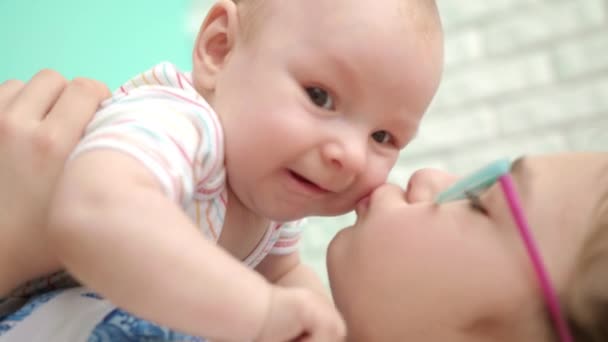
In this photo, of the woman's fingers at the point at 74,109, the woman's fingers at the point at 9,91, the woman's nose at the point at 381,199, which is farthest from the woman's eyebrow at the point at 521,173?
the woman's fingers at the point at 9,91

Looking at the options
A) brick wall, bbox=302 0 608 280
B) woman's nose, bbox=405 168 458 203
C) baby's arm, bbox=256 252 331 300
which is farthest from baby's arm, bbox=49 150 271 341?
brick wall, bbox=302 0 608 280

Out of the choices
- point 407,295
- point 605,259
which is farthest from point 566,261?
point 407,295

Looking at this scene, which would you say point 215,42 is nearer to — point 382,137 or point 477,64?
point 382,137

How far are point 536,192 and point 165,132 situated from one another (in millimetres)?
339

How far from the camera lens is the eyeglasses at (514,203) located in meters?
0.47

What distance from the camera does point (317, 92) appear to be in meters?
0.64

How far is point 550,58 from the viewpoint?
1.39m

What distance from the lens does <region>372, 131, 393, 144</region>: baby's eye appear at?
690 mm

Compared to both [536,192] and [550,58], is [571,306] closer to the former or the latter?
[536,192]

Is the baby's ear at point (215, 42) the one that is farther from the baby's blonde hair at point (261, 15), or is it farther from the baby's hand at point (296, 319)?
the baby's hand at point (296, 319)

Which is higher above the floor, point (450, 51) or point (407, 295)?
point (407, 295)

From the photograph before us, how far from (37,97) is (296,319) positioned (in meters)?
0.45

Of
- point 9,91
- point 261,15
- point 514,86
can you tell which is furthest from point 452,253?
point 514,86

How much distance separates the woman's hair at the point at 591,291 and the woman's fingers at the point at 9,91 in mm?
636
